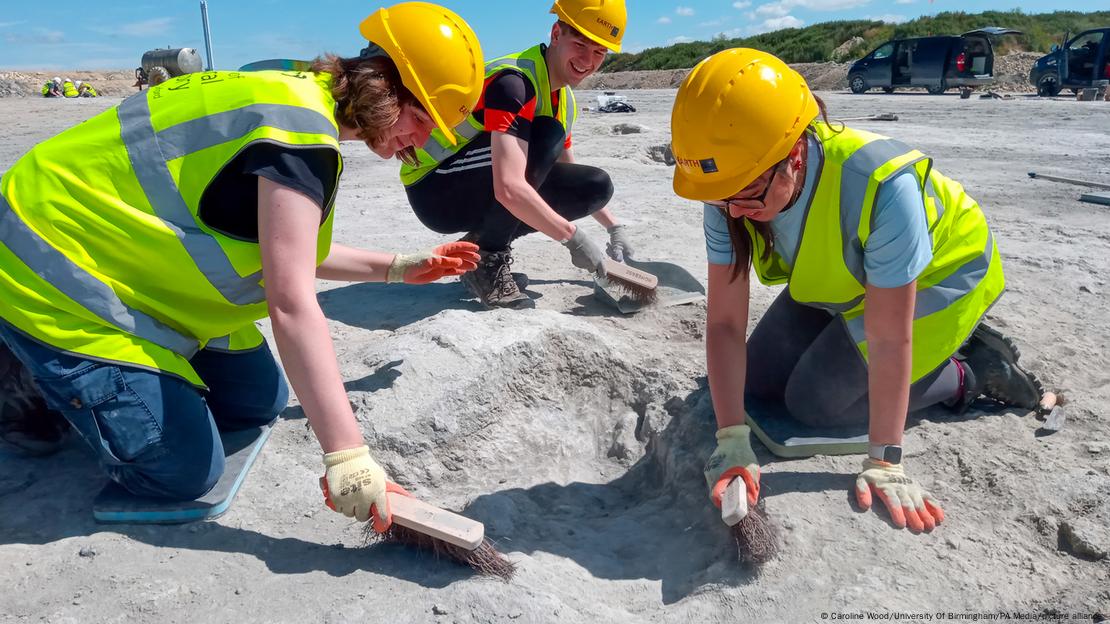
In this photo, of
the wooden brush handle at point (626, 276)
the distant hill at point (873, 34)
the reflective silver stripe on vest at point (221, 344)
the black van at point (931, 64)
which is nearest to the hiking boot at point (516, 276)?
the wooden brush handle at point (626, 276)

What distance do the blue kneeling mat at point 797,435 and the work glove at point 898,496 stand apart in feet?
0.70

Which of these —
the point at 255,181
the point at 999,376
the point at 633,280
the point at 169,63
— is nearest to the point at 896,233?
the point at 999,376

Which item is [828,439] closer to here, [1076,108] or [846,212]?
[846,212]

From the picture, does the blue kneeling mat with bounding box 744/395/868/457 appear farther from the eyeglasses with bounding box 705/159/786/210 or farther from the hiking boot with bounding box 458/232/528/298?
the hiking boot with bounding box 458/232/528/298

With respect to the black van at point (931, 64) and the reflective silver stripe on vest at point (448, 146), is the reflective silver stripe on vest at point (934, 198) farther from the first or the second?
the black van at point (931, 64)

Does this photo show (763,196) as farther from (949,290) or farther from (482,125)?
(482,125)

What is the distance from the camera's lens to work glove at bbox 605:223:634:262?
4.09m

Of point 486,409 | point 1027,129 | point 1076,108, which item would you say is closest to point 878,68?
point 1076,108

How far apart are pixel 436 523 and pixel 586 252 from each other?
1.92 metres

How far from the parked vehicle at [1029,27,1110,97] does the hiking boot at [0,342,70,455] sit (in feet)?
55.6

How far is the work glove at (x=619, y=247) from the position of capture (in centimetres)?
409

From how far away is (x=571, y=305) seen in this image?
3.70 metres

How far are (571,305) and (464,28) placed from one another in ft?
6.08

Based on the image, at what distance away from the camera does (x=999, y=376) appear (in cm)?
249
